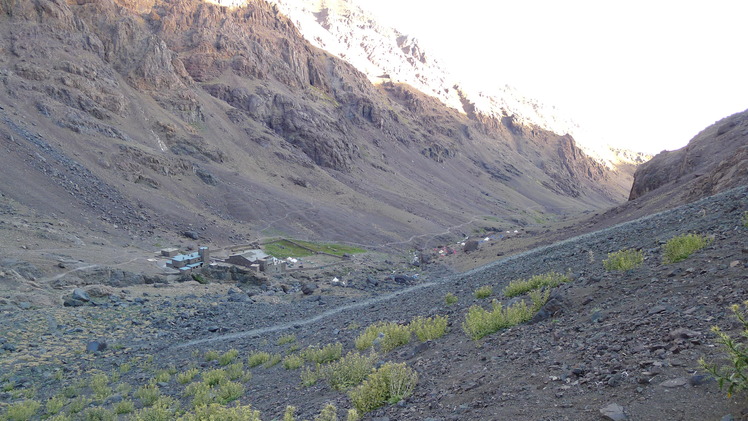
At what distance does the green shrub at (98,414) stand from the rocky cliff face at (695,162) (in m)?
31.0

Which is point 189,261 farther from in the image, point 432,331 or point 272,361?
point 432,331

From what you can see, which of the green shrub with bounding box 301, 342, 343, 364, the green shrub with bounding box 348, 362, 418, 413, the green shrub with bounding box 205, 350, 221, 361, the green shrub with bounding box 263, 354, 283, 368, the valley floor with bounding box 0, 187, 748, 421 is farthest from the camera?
the green shrub with bounding box 205, 350, 221, 361

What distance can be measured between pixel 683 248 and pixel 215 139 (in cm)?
8456

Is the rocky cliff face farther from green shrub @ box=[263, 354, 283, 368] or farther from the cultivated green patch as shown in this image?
the cultivated green patch

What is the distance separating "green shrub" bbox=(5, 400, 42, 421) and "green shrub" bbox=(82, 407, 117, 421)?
60.0 inches

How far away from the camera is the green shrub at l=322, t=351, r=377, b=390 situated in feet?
28.6

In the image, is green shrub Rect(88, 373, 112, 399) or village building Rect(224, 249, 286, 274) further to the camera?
village building Rect(224, 249, 286, 274)

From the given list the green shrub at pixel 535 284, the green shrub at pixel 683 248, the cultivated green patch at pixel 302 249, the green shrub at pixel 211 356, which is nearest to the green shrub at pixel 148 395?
the green shrub at pixel 211 356

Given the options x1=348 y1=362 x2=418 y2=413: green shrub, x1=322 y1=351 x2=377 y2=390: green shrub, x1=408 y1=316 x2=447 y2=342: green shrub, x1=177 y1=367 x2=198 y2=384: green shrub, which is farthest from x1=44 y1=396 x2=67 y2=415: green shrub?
x1=408 y1=316 x2=447 y2=342: green shrub

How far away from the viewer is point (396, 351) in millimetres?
10711

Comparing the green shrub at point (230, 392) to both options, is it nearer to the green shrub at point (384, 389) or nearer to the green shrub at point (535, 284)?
the green shrub at point (384, 389)

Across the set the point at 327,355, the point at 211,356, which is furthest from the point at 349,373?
the point at 211,356

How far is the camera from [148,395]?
38.3 ft

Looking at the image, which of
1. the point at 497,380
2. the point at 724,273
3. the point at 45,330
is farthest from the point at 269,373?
the point at 45,330
